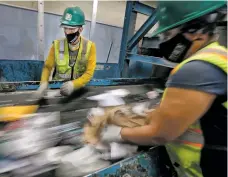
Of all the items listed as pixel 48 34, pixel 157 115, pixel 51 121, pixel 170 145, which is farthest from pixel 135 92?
pixel 48 34

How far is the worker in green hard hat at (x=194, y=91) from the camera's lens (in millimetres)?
618

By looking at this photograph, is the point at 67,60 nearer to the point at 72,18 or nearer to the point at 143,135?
the point at 72,18

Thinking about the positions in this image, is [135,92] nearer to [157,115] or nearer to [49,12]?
[157,115]

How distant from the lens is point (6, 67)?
270 centimetres

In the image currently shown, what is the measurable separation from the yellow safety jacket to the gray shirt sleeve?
5.24ft

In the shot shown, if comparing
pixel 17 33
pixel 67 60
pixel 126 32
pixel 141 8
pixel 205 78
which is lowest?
pixel 67 60

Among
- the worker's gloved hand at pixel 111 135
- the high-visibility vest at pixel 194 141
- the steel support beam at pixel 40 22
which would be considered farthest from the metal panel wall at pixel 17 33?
the high-visibility vest at pixel 194 141

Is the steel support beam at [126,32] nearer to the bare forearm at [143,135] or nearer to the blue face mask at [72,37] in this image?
the blue face mask at [72,37]

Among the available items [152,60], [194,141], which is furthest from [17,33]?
[194,141]

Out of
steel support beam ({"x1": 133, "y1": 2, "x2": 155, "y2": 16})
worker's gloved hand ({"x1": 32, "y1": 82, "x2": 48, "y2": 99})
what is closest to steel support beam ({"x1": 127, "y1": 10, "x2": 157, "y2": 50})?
steel support beam ({"x1": 133, "y1": 2, "x2": 155, "y2": 16})

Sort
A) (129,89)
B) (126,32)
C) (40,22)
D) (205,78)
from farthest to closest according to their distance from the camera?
(40,22) < (126,32) < (129,89) < (205,78)

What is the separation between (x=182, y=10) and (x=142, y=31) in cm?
232

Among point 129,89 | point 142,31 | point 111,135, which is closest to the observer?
point 111,135

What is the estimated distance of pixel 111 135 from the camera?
2.97 feet
